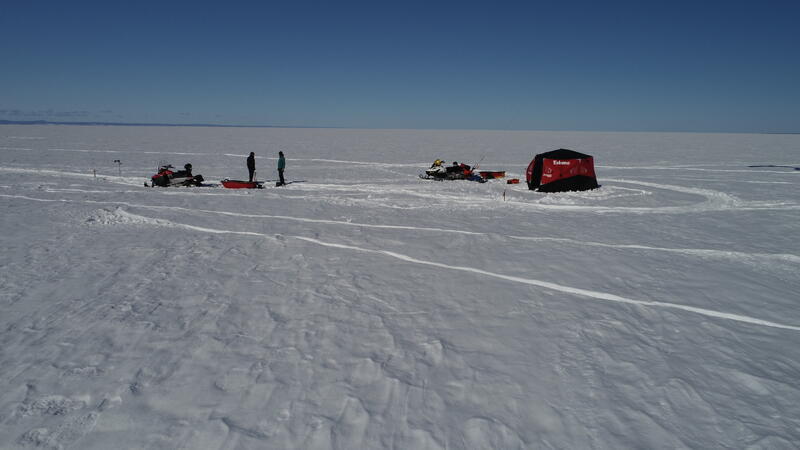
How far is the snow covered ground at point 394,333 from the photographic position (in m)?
3.27

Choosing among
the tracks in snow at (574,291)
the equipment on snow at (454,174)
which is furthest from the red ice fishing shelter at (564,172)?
the tracks in snow at (574,291)

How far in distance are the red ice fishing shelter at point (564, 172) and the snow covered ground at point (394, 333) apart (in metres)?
4.76

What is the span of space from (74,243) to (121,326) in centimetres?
435

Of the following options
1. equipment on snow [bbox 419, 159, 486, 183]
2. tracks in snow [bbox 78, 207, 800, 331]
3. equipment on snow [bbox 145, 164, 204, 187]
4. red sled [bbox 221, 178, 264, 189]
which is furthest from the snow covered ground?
equipment on snow [bbox 419, 159, 486, 183]

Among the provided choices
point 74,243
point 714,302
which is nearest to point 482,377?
point 714,302

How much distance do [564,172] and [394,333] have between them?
12.1 meters

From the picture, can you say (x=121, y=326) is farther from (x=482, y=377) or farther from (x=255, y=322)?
(x=482, y=377)

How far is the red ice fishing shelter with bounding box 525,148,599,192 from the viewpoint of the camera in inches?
581

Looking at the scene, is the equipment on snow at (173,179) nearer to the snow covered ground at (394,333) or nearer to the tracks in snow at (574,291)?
the snow covered ground at (394,333)

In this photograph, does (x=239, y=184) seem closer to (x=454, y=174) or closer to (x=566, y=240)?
(x=454, y=174)

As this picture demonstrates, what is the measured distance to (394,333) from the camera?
15.3ft

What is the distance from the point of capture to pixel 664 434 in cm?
324

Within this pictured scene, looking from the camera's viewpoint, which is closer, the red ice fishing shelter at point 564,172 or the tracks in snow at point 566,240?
the tracks in snow at point 566,240

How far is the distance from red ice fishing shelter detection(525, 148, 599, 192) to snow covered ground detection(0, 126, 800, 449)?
187 inches
